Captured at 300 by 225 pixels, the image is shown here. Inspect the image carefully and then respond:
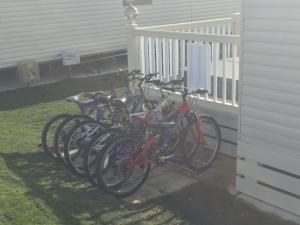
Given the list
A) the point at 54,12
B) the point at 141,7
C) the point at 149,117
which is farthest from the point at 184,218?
the point at 141,7

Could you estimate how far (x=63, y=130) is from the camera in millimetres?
5547

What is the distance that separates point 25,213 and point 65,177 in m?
1.00

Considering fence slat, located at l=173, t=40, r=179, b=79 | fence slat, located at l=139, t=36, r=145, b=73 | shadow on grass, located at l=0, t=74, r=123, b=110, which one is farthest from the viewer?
shadow on grass, located at l=0, t=74, r=123, b=110

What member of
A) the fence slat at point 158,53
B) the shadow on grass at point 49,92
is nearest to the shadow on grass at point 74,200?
the fence slat at point 158,53

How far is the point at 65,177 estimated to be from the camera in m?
5.27

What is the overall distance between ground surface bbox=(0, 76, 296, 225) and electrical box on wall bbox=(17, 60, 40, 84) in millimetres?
3949

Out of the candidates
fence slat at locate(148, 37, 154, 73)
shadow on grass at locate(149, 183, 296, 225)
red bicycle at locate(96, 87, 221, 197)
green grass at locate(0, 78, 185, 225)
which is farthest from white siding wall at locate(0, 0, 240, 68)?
shadow on grass at locate(149, 183, 296, 225)

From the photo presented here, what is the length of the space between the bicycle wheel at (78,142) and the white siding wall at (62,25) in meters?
5.15

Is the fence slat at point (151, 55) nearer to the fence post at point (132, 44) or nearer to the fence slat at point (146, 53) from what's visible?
the fence slat at point (146, 53)

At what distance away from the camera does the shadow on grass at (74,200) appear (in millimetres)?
4367

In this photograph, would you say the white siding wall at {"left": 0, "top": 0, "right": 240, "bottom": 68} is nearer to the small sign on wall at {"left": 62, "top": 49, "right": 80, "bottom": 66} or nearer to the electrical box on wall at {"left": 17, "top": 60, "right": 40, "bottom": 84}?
the small sign on wall at {"left": 62, "top": 49, "right": 80, "bottom": 66}

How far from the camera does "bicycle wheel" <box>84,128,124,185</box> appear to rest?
16.1 ft

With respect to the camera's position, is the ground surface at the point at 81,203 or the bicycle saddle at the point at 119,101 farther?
the bicycle saddle at the point at 119,101

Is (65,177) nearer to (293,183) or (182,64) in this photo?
(182,64)
